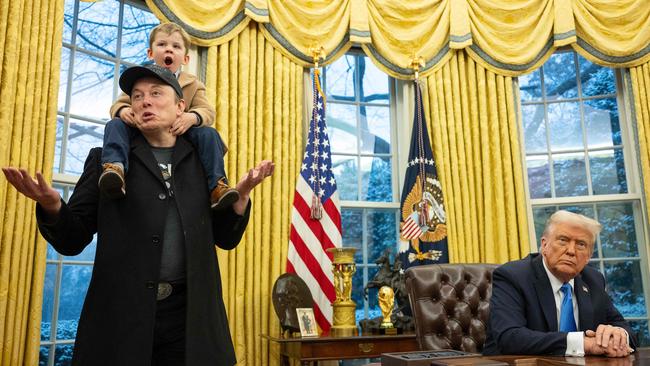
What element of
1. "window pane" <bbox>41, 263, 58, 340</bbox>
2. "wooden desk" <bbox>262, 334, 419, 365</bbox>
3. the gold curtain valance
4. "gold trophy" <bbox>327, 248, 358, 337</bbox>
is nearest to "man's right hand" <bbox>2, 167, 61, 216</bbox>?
"wooden desk" <bbox>262, 334, 419, 365</bbox>

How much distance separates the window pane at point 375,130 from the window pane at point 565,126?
1542 millimetres

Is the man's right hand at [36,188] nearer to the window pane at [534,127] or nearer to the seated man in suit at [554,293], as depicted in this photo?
the seated man in suit at [554,293]

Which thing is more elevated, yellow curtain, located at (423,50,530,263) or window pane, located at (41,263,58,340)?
yellow curtain, located at (423,50,530,263)

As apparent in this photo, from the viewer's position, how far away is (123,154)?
1505 millimetres

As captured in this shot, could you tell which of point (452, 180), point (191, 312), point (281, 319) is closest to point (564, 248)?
point (191, 312)

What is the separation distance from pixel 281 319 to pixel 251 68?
1.90 metres

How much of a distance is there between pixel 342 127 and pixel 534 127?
1.82m

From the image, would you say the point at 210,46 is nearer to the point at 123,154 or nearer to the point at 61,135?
the point at 61,135

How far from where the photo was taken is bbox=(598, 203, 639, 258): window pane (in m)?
4.84

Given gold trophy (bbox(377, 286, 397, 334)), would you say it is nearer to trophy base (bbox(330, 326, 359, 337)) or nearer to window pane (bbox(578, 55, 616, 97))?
trophy base (bbox(330, 326, 359, 337))

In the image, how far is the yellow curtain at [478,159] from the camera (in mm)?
4609

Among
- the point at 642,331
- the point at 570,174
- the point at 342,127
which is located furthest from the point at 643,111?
the point at 342,127

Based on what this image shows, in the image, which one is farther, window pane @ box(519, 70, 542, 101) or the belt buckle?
window pane @ box(519, 70, 542, 101)

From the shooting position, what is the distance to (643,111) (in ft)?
15.7
